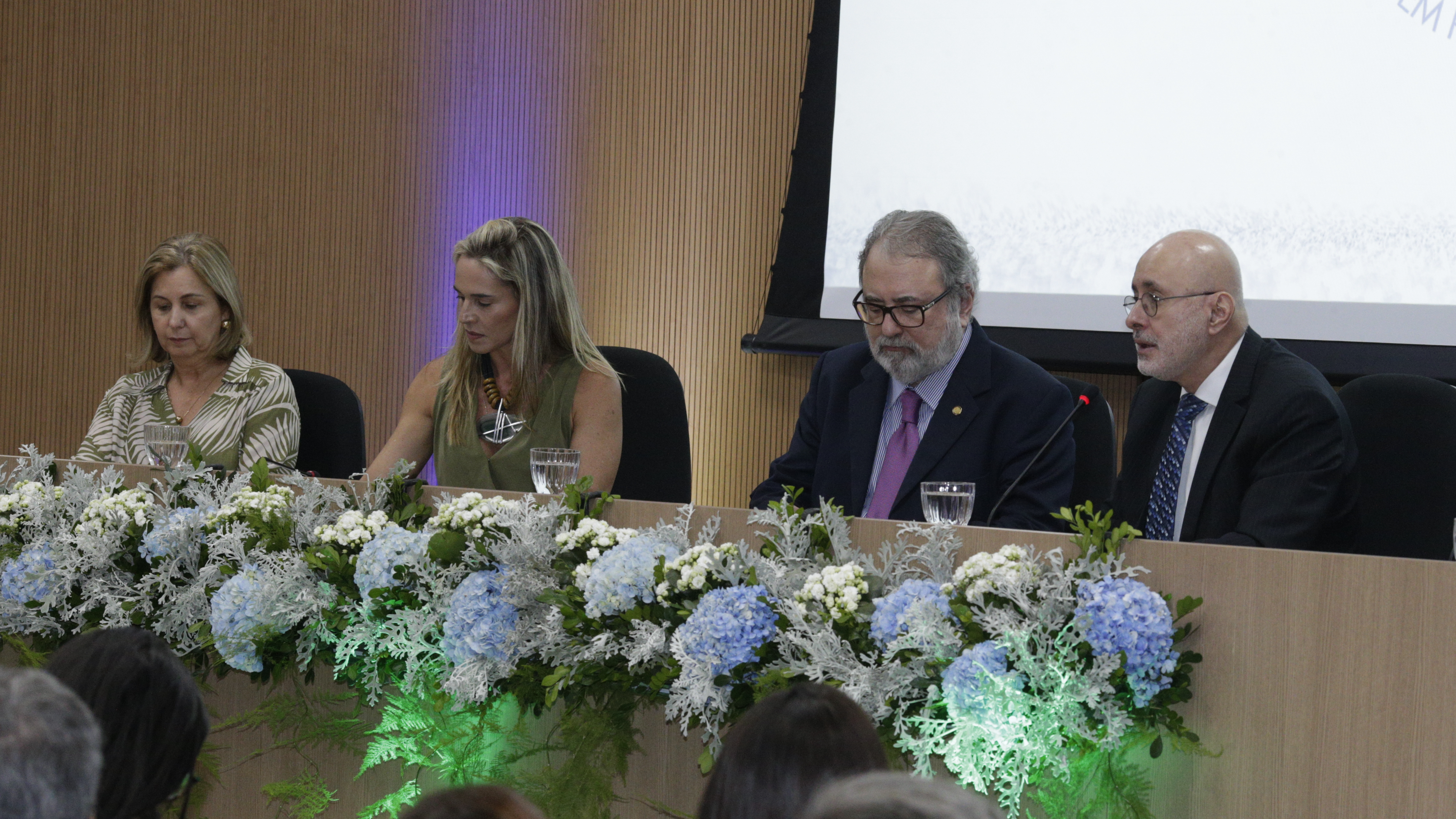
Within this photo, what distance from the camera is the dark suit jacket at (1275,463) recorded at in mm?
2365

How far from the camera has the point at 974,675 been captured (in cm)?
158

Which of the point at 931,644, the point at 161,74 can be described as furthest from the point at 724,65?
the point at 931,644

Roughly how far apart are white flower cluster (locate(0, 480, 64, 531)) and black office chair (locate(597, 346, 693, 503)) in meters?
1.30

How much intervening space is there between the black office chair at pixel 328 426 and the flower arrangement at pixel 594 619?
95 cm

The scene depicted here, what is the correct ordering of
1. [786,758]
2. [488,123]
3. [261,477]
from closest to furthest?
[786,758]
[261,477]
[488,123]

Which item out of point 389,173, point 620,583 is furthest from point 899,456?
point 389,173

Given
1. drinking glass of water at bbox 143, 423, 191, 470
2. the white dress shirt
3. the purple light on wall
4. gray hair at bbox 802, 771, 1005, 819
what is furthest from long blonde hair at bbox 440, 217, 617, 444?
gray hair at bbox 802, 771, 1005, 819

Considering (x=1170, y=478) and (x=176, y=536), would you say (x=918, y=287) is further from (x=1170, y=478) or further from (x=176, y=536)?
(x=176, y=536)

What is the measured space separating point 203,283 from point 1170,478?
254cm

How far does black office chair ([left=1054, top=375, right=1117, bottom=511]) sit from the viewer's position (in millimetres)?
2879

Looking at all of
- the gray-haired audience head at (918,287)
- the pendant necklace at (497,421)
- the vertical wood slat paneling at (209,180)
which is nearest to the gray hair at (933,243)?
the gray-haired audience head at (918,287)

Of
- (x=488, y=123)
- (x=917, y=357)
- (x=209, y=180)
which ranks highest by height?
(x=488, y=123)

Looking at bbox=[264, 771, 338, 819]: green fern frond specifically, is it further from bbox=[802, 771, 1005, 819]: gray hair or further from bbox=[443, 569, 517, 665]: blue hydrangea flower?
bbox=[802, 771, 1005, 819]: gray hair

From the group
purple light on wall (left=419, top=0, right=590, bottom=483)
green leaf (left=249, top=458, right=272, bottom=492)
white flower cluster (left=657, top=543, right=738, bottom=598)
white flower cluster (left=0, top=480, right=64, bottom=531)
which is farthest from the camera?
purple light on wall (left=419, top=0, right=590, bottom=483)
